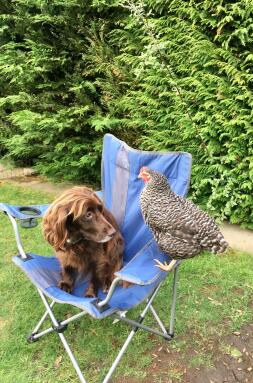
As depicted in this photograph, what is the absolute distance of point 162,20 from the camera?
177 inches

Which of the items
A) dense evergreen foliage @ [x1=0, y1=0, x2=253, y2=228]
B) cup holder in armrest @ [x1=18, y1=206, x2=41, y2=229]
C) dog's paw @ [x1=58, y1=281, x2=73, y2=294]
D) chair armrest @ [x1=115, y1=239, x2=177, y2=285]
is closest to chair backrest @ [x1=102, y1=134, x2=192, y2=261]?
chair armrest @ [x1=115, y1=239, x2=177, y2=285]

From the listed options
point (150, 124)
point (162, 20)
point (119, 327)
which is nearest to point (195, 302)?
point (119, 327)

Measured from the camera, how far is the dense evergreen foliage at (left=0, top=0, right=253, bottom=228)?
4156mm

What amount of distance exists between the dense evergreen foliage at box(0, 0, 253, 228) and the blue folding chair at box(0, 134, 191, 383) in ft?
4.10

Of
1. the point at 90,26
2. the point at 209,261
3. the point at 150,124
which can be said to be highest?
the point at 90,26

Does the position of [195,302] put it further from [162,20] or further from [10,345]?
[162,20]

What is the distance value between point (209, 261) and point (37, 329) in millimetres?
1860

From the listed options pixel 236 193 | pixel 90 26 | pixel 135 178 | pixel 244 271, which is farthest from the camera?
pixel 90 26

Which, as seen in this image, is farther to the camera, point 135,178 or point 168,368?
point 135,178

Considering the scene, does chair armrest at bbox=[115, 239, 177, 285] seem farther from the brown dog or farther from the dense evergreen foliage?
the dense evergreen foliage

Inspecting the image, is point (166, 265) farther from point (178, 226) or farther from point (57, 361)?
point (57, 361)

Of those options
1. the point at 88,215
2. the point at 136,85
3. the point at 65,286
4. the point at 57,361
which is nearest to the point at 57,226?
the point at 88,215

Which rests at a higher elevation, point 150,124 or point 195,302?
point 150,124

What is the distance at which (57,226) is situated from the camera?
248cm
